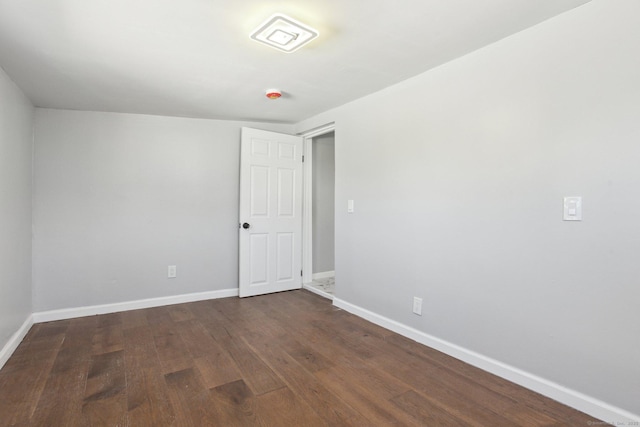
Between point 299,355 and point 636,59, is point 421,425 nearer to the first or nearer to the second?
point 299,355

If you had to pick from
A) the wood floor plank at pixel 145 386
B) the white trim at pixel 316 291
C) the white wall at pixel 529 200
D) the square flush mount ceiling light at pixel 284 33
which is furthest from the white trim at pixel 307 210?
the square flush mount ceiling light at pixel 284 33

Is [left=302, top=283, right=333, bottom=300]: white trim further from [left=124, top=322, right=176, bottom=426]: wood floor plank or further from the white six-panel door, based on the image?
[left=124, top=322, right=176, bottom=426]: wood floor plank

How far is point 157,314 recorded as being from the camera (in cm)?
335

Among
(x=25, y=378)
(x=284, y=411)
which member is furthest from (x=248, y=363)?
(x=25, y=378)

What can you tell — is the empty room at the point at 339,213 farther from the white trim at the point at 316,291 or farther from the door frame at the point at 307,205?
the door frame at the point at 307,205

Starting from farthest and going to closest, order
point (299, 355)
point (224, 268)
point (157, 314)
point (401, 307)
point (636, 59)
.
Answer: point (224, 268)
point (157, 314)
point (401, 307)
point (299, 355)
point (636, 59)

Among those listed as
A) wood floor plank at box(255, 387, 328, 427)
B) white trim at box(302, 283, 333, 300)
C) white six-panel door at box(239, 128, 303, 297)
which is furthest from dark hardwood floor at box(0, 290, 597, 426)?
white six-panel door at box(239, 128, 303, 297)

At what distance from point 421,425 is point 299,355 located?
1.01m

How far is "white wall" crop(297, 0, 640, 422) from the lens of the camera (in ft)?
5.39

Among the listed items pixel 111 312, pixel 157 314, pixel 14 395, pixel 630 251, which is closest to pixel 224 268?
pixel 157 314

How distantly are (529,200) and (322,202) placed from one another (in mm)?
3079

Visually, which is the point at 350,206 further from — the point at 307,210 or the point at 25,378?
the point at 25,378

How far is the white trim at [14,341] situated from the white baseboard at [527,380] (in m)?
2.90

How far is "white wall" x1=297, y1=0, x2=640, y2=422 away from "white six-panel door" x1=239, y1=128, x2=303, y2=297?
1577 millimetres
